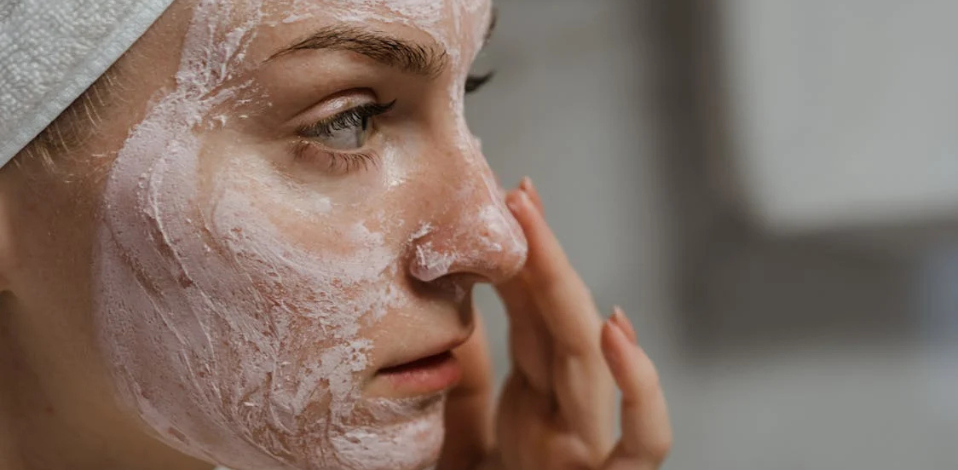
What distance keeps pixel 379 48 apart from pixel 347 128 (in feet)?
0.22

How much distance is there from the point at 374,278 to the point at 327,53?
0.50ft

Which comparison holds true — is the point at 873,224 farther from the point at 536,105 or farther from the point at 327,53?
the point at 327,53

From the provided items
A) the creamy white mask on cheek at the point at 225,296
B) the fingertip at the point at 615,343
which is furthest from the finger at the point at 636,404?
the creamy white mask on cheek at the point at 225,296

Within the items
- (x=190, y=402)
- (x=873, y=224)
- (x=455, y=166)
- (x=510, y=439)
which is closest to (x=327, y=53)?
(x=455, y=166)

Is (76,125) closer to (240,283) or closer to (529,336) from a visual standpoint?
(240,283)

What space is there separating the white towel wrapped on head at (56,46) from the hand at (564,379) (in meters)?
0.35

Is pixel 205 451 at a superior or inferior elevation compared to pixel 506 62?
inferior

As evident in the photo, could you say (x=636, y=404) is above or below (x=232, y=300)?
below

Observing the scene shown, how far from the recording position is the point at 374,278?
0.58m

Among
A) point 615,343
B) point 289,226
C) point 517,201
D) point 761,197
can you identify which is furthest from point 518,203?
point 761,197

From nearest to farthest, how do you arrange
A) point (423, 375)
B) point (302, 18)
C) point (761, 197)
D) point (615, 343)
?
1. point (302, 18)
2. point (423, 375)
3. point (615, 343)
4. point (761, 197)

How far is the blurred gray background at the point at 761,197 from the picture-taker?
1229mm

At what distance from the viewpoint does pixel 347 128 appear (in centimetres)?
59

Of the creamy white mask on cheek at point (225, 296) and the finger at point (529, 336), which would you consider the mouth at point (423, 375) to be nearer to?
the creamy white mask on cheek at point (225, 296)
